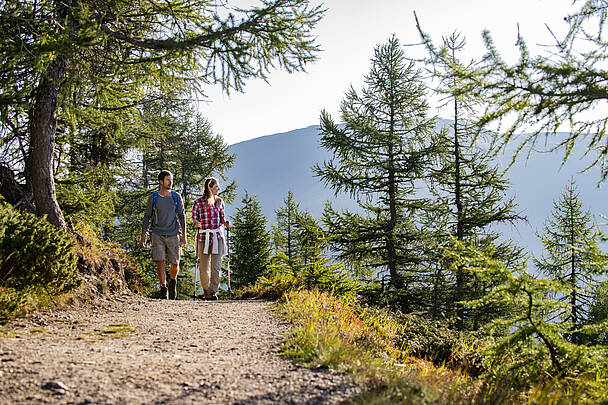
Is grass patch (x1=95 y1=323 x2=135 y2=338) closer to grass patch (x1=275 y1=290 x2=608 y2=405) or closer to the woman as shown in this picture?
grass patch (x1=275 y1=290 x2=608 y2=405)

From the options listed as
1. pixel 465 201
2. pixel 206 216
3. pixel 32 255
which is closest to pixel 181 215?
pixel 206 216

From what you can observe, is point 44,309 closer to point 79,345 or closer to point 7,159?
point 79,345

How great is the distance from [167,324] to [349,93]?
12644 mm

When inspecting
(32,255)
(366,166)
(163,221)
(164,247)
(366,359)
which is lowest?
(366,359)

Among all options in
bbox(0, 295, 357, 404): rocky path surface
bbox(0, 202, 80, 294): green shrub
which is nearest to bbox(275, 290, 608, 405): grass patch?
Result: bbox(0, 295, 357, 404): rocky path surface

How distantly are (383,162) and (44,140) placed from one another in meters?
10.8

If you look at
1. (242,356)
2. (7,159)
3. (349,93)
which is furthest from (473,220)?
(7,159)

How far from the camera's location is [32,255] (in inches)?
192

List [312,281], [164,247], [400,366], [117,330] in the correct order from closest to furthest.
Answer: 1. [400,366]
2. [117,330]
3. [164,247]
4. [312,281]

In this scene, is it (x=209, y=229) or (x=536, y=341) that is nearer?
(x=536, y=341)

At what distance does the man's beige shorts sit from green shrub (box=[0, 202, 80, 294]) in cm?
278

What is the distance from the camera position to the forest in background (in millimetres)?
4047

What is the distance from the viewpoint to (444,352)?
6.77 m

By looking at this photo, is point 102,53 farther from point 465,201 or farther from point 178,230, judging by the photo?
point 465,201
